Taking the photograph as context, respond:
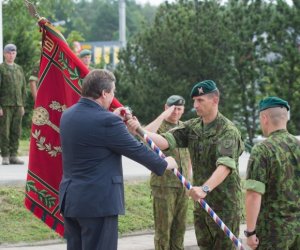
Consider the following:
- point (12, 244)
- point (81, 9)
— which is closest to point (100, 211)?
point (12, 244)

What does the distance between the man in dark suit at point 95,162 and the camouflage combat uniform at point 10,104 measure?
760cm

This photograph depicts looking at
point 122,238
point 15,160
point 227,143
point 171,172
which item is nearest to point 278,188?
point 227,143

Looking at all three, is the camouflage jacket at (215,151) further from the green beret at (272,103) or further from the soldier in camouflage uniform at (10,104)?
the soldier in camouflage uniform at (10,104)

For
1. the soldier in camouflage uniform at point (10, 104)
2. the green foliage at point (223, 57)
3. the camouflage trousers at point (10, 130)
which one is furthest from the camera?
the green foliage at point (223, 57)

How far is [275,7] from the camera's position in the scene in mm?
25188

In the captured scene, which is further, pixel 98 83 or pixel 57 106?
pixel 57 106

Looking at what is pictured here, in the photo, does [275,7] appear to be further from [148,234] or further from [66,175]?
[66,175]

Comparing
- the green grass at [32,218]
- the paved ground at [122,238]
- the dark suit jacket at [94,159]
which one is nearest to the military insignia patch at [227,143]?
the dark suit jacket at [94,159]

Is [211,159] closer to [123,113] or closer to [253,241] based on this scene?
[123,113]

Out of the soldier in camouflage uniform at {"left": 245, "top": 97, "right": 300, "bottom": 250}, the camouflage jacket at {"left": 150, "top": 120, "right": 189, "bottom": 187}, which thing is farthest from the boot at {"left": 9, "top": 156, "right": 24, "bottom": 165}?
the soldier in camouflage uniform at {"left": 245, "top": 97, "right": 300, "bottom": 250}

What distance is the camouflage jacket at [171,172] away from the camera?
30.5 ft

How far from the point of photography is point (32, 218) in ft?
36.8

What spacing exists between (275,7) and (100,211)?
19656 millimetres

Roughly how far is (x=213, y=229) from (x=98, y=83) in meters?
1.99
